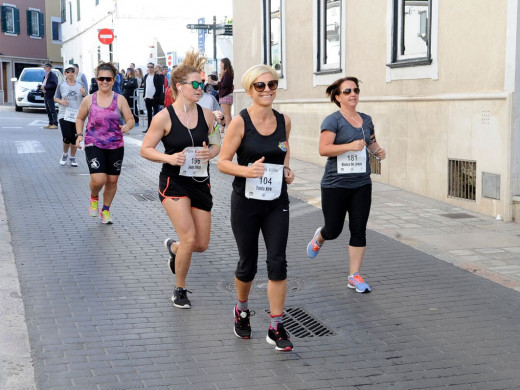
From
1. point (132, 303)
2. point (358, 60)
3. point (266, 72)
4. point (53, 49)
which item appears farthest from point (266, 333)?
point (53, 49)

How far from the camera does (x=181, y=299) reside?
20.3ft

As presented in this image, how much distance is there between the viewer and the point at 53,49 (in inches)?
2334

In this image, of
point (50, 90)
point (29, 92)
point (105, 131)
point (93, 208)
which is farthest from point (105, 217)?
point (29, 92)

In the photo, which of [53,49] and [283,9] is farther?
[53,49]

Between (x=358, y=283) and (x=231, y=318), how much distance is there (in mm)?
1268

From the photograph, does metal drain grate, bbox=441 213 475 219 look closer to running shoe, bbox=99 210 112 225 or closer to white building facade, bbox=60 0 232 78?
running shoe, bbox=99 210 112 225

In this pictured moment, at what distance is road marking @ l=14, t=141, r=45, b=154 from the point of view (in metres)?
17.5

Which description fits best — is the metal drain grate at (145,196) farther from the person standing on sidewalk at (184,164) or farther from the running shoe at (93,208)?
the person standing on sidewalk at (184,164)

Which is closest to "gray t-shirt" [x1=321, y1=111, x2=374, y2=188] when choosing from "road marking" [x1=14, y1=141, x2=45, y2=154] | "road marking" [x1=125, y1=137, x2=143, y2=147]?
"road marking" [x1=14, y1=141, x2=45, y2=154]

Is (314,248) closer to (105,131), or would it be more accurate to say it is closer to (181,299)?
(181,299)

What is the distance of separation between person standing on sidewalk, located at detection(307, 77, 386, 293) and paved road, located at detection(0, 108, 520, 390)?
475 mm

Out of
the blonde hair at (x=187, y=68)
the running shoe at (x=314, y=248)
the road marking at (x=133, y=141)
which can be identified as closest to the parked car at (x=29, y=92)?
the road marking at (x=133, y=141)

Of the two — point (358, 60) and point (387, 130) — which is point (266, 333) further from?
point (358, 60)

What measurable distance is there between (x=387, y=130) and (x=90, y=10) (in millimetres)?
36520
